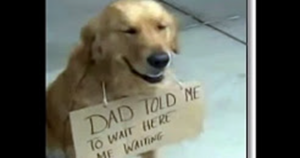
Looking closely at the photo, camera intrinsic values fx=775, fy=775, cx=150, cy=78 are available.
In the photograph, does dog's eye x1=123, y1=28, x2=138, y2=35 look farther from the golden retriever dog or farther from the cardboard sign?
the cardboard sign

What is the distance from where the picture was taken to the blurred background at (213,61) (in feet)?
4.36

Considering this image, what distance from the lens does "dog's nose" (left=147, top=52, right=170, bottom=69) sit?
128cm

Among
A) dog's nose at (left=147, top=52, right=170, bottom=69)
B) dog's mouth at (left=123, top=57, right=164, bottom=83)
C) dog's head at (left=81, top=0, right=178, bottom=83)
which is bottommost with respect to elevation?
dog's mouth at (left=123, top=57, right=164, bottom=83)

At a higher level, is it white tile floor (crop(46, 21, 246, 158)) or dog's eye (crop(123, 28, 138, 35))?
dog's eye (crop(123, 28, 138, 35))

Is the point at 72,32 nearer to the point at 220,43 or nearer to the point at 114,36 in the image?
the point at 114,36

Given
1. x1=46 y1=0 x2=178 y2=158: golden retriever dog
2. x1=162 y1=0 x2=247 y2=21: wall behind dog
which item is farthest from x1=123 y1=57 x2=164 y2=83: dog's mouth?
x1=162 y1=0 x2=247 y2=21: wall behind dog

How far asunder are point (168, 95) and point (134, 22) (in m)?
0.15

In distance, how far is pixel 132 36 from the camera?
1.29m

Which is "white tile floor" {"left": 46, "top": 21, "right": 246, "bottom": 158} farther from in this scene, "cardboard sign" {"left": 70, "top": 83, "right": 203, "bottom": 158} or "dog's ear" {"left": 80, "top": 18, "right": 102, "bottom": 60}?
"dog's ear" {"left": 80, "top": 18, "right": 102, "bottom": 60}

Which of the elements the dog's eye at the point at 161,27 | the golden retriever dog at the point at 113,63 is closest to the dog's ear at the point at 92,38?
the golden retriever dog at the point at 113,63

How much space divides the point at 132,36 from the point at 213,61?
184 mm

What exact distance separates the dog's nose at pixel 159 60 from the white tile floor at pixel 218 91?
0.21 ft

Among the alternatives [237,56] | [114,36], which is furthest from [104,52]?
[237,56]

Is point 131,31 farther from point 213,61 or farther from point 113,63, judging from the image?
point 213,61
